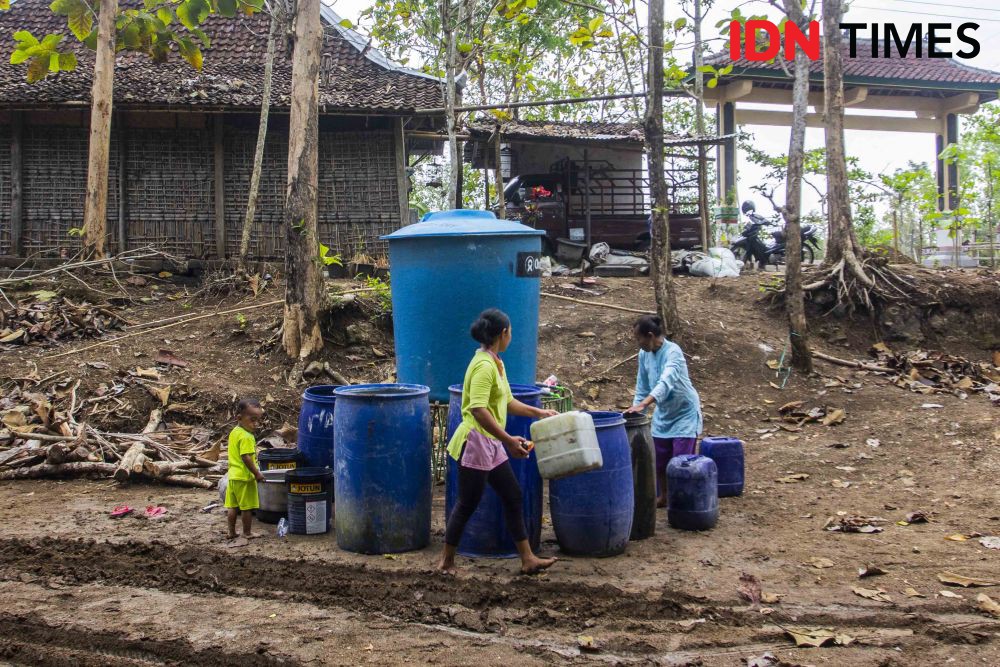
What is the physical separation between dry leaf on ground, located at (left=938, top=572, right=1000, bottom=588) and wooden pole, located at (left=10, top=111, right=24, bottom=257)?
13.9 metres

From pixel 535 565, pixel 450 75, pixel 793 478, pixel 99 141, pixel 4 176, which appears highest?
pixel 450 75

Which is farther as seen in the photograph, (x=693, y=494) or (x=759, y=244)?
(x=759, y=244)

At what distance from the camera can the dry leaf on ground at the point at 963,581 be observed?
14.9 ft

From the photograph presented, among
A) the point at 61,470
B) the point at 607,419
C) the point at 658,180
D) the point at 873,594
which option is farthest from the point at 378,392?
the point at 658,180

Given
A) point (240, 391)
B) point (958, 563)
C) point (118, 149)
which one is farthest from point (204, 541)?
point (118, 149)

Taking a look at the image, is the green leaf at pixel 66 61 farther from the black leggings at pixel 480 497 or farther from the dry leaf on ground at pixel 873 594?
the dry leaf on ground at pixel 873 594

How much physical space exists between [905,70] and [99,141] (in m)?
17.8

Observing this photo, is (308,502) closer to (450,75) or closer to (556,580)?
(556,580)

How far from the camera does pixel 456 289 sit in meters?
6.71

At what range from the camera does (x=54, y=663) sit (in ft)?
12.0

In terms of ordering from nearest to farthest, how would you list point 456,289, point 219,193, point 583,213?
point 456,289, point 219,193, point 583,213

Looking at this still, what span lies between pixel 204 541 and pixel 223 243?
9.51m

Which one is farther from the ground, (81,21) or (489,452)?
(81,21)

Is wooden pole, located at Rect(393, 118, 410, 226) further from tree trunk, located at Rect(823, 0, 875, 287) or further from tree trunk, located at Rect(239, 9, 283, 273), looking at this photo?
tree trunk, located at Rect(823, 0, 875, 287)
